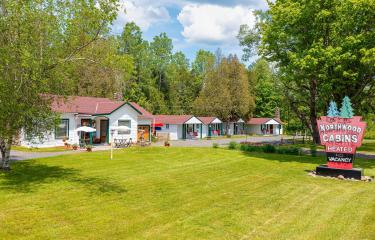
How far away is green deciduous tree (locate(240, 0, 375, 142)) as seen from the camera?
25500 mm

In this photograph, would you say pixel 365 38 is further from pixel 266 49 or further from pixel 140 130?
pixel 140 130

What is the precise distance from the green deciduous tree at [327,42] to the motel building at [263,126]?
42917 millimetres

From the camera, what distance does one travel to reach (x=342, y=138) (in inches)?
798

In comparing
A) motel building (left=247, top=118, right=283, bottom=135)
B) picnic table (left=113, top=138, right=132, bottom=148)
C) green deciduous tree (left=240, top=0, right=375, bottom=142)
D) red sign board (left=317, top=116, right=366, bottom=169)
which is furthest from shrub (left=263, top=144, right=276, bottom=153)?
motel building (left=247, top=118, right=283, bottom=135)

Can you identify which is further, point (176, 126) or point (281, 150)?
point (176, 126)

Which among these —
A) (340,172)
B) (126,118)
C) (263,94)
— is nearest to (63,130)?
(126,118)

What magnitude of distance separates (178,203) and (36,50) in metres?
8.54

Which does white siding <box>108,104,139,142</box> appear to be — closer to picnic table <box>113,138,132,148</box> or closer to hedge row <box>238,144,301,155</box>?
picnic table <box>113,138,132,148</box>

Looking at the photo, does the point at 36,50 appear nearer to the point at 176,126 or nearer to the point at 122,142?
the point at 122,142

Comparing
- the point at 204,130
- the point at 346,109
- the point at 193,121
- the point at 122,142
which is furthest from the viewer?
the point at 204,130

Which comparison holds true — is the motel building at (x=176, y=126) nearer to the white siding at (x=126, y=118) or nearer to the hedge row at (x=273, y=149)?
the white siding at (x=126, y=118)

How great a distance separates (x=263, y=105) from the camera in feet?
269

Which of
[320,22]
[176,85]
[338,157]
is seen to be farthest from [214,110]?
[338,157]

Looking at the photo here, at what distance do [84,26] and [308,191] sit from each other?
476 inches
